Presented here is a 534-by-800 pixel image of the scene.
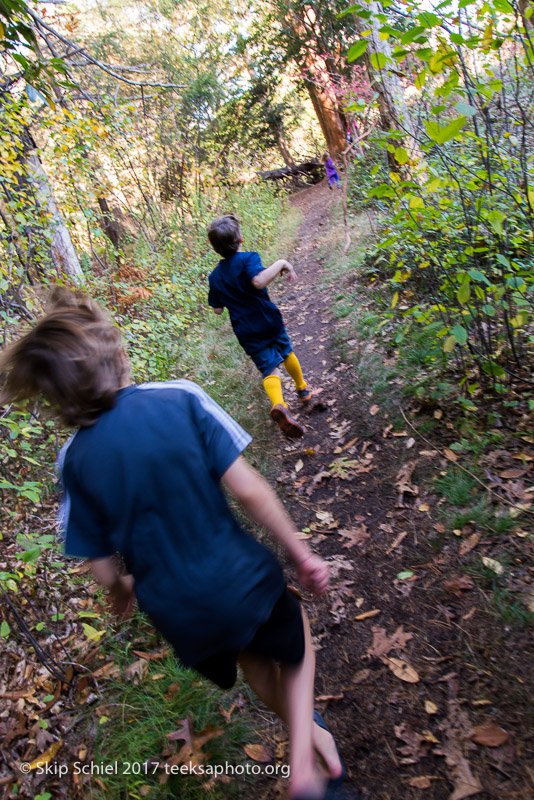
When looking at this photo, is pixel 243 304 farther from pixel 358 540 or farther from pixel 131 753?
pixel 131 753

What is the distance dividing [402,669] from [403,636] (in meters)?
0.18

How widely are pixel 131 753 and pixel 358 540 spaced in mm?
1743

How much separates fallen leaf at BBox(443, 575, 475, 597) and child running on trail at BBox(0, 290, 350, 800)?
1234mm

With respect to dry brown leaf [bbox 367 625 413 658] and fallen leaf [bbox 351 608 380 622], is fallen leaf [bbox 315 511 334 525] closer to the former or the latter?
fallen leaf [bbox 351 608 380 622]

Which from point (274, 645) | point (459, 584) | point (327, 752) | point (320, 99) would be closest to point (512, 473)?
point (459, 584)

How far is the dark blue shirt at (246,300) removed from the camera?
13.6 feet

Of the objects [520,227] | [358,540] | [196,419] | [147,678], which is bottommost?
[358,540]

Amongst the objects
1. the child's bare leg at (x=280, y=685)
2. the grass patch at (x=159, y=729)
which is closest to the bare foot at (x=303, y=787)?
the child's bare leg at (x=280, y=685)

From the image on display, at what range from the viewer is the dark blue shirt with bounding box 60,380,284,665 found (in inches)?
56.1

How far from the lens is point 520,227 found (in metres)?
3.54

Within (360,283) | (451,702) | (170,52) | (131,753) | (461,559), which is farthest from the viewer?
(170,52)

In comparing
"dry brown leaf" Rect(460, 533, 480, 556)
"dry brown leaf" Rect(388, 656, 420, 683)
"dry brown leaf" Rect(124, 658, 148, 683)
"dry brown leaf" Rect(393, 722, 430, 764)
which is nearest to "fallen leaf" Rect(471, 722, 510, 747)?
"dry brown leaf" Rect(393, 722, 430, 764)

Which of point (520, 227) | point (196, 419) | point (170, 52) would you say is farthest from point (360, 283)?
point (170, 52)

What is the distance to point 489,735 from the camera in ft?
6.35
